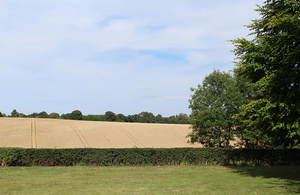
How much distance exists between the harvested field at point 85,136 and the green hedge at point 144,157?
42.7 ft

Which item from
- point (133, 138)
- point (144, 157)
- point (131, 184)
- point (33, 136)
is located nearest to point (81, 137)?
point (33, 136)

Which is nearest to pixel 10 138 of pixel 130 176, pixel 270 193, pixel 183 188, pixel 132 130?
pixel 132 130

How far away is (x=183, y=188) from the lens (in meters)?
12.2

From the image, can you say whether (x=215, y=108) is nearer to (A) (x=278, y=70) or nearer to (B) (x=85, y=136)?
Answer: (A) (x=278, y=70)

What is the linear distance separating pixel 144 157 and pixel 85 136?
20.0 metres

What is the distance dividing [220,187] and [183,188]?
2124 millimetres

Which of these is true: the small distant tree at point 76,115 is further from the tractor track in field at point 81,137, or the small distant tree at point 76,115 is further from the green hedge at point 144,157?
the green hedge at point 144,157

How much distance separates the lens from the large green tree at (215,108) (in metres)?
24.0

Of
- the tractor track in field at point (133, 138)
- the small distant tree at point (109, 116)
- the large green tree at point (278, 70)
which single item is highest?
the large green tree at point (278, 70)

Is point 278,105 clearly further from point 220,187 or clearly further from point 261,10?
point 261,10

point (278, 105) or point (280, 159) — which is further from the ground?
point (278, 105)

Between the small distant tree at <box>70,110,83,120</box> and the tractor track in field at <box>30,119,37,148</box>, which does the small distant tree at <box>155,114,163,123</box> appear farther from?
the tractor track in field at <box>30,119,37,148</box>

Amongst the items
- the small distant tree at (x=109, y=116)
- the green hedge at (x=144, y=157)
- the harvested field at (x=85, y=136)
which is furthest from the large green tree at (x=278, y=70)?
the small distant tree at (x=109, y=116)

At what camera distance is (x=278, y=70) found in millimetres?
13789
